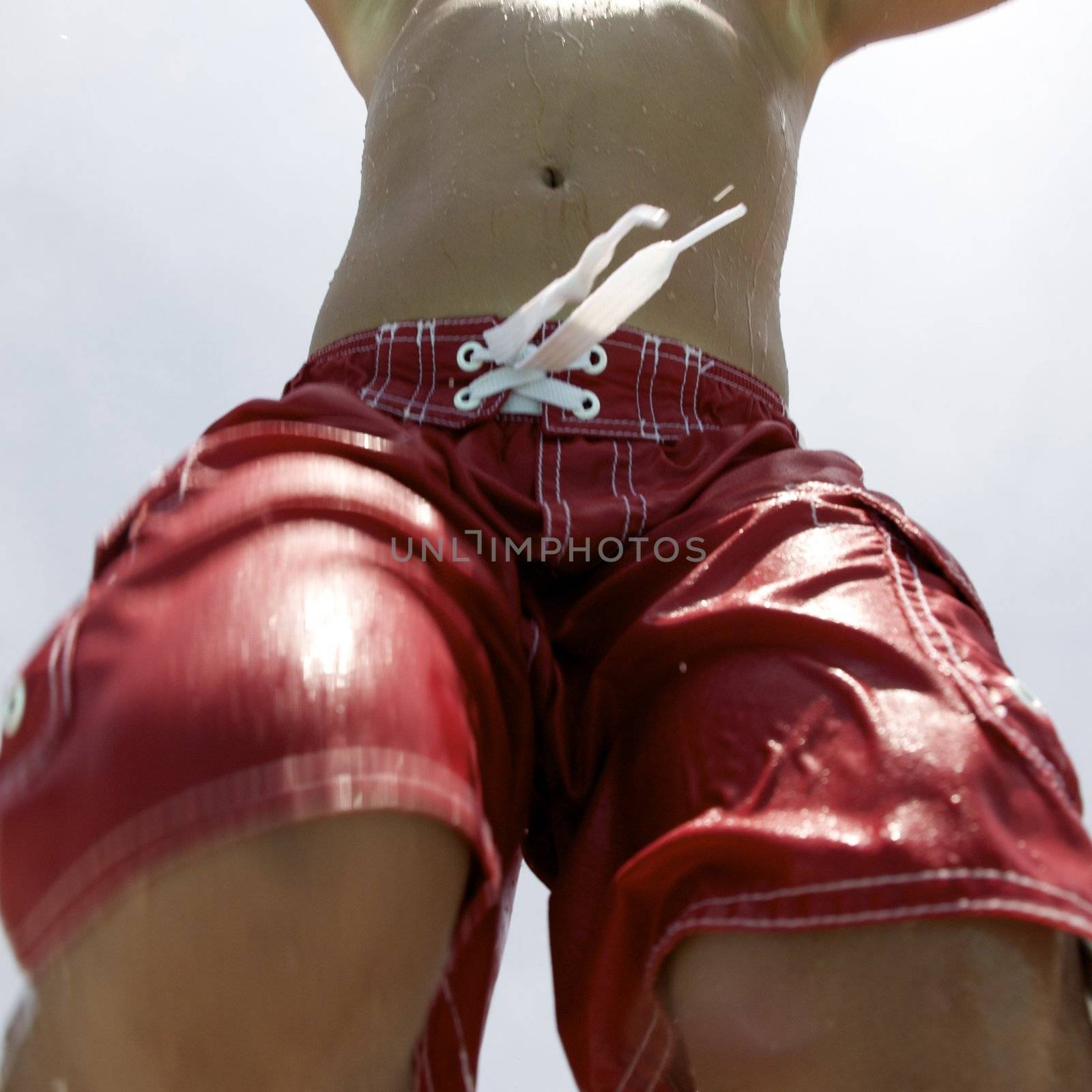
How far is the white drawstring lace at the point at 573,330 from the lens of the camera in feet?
3.90

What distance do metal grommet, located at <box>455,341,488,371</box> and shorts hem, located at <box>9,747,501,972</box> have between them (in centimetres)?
62

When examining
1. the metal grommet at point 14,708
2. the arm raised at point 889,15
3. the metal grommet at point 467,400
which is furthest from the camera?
the arm raised at point 889,15

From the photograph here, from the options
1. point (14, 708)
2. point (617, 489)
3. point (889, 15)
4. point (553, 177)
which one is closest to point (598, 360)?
point (617, 489)

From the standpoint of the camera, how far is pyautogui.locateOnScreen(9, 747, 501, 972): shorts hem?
729mm

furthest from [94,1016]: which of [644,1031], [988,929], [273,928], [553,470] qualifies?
[553,470]

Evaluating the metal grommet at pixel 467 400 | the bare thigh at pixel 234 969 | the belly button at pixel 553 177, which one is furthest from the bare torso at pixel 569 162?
the bare thigh at pixel 234 969

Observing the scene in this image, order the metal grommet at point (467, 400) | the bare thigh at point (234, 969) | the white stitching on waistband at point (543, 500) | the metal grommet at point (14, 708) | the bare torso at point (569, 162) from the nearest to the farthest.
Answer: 1. the bare thigh at point (234, 969)
2. the metal grommet at point (14, 708)
3. the white stitching on waistband at point (543, 500)
4. the metal grommet at point (467, 400)
5. the bare torso at point (569, 162)

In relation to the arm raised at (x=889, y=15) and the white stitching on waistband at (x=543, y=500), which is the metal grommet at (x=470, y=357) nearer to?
the white stitching on waistband at (x=543, y=500)

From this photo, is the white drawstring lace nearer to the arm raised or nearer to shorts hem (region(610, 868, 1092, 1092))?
shorts hem (region(610, 868, 1092, 1092))

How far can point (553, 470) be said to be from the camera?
1.22 metres

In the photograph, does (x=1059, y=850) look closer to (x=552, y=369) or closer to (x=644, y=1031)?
(x=644, y=1031)

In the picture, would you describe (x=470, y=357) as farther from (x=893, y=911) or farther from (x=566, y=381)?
(x=893, y=911)

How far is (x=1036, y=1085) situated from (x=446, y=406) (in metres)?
0.78

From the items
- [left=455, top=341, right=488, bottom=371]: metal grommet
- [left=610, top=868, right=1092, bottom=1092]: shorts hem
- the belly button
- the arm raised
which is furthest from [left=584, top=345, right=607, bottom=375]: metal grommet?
the arm raised
